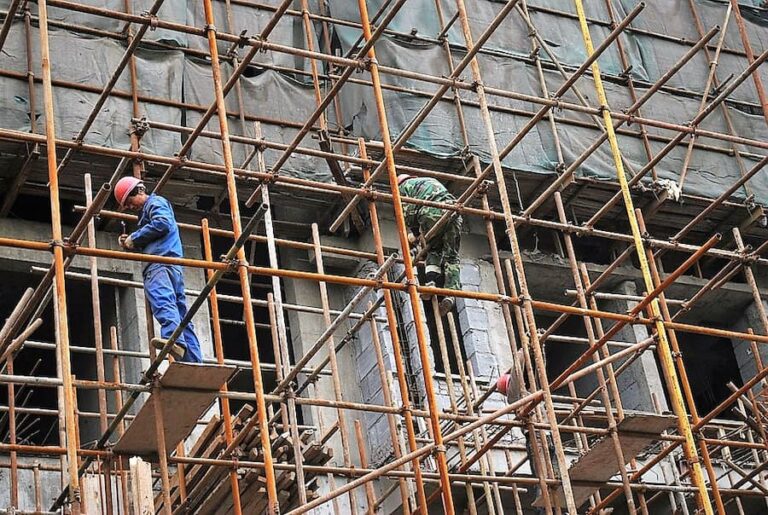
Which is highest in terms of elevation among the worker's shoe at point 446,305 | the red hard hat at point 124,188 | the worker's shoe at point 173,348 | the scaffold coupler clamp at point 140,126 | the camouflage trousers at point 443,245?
the scaffold coupler clamp at point 140,126

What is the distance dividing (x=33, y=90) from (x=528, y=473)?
746 centimetres

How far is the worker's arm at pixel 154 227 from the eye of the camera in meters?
12.9

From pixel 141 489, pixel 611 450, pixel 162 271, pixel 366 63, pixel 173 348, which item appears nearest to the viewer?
pixel 141 489

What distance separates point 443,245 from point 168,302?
4.17 meters

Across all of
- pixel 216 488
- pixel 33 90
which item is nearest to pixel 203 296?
pixel 216 488

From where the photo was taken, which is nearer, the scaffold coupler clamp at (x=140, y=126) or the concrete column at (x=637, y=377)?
the scaffold coupler clamp at (x=140, y=126)

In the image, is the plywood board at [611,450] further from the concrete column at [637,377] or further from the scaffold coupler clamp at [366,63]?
the concrete column at [637,377]

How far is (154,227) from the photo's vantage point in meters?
12.9

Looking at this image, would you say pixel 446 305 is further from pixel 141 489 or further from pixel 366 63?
pixel 141 489

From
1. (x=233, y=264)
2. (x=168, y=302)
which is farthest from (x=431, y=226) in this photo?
(x=233, y=264)

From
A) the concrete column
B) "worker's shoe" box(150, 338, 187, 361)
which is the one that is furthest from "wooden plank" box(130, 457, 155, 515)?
the concrete column

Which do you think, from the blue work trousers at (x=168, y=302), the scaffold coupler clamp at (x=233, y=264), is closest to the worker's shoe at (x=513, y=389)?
the blue work trousers at (x=168, y=302)

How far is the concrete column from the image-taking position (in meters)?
21.0


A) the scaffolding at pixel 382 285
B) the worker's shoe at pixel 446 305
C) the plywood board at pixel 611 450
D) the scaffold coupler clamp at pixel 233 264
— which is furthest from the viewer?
the worker's shoe at pixel 446 305
